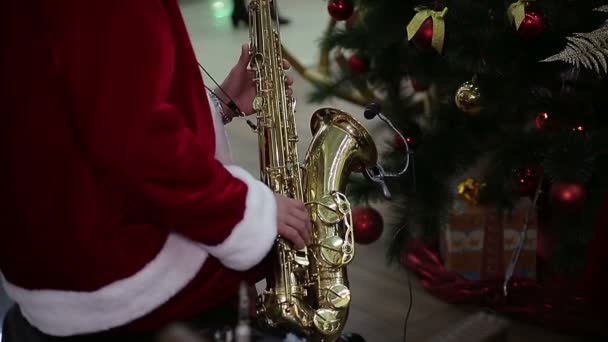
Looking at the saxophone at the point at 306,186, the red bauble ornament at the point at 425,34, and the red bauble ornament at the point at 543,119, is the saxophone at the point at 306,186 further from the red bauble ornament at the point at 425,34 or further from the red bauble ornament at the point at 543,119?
the red bauble ornament at the point at 543,119

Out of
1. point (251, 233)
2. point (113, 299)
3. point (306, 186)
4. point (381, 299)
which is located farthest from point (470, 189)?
point (113, 299)

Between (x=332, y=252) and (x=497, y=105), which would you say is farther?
(x=497, y=105)

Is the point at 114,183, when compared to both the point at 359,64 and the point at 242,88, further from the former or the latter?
the point at 359,64

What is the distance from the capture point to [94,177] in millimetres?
1089

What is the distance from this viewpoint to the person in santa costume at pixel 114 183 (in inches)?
39.6

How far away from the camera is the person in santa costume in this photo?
1006 millimetres

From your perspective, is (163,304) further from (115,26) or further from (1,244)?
(115,26)

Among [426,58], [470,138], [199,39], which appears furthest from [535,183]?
[199,39]

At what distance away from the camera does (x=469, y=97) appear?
6.38ft

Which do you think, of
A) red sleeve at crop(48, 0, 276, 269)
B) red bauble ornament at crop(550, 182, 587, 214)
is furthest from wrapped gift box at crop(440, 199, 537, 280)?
red sleeve at crop(48, 0, 276, 269)

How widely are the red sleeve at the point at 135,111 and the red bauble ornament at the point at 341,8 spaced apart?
142cm

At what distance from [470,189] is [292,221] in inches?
45.0

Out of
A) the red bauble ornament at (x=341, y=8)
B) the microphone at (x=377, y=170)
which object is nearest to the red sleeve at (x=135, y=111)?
the microphone at (x=377, y=170)

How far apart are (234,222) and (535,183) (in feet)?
3.81
